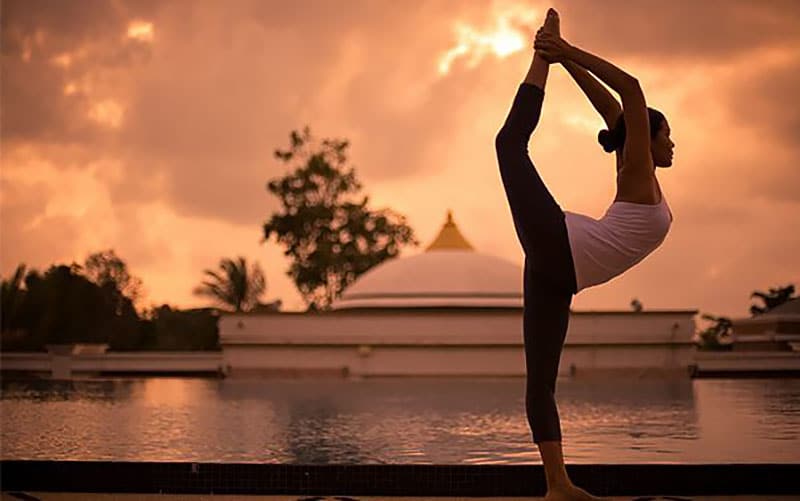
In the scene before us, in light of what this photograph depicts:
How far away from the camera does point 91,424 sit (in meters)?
6.76

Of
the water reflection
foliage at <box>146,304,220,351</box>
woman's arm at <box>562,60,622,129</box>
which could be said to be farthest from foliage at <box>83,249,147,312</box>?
woman's arm at <box>562,60,622,129</box>

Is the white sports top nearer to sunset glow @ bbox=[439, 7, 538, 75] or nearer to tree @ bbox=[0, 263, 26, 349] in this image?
sunset glow @ bbox=[439, 7, 538, 75]

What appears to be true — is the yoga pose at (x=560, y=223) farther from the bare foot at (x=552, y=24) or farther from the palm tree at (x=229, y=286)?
the palm tree at (x=229, y=286)

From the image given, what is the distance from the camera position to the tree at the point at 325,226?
96.1 feet

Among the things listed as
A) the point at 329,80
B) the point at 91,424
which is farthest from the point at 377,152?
the point at 91,424

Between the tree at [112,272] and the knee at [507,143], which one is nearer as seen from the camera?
the knee at [507,143]

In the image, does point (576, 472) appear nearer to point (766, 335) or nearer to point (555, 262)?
point (555, 262)

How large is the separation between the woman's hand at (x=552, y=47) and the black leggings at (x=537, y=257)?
102 millimetres

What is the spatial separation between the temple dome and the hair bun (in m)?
17.8

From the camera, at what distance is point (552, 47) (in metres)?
3.05

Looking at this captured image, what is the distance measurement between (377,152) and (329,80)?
2.17m

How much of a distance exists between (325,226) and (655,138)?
1053 inches

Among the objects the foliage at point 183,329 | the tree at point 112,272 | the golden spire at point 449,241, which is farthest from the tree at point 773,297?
the tree at point 112,272

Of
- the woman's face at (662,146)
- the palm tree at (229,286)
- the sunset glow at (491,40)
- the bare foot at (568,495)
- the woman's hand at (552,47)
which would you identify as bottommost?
the bare foot at (568,495)
